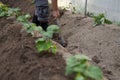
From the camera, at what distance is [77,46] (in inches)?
227

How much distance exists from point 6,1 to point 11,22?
428cm

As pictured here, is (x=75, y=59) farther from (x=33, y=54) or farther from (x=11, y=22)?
(x=11, y=22)

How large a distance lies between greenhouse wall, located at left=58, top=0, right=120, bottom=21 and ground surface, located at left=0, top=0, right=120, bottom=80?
0.58 metres

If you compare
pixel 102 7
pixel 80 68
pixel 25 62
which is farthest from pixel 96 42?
A: pixel 80 68

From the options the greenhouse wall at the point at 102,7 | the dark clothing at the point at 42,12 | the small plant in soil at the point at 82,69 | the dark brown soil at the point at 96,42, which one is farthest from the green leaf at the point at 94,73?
the greenhouse wall at the point at 102,7

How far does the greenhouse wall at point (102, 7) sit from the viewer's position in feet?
23.0

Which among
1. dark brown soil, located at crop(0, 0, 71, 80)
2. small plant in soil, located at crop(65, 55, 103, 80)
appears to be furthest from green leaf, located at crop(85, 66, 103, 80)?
dark brown soil, located at crop(0, 0, 71, 80)

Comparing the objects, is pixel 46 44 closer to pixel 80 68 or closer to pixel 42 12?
pixel 80 68

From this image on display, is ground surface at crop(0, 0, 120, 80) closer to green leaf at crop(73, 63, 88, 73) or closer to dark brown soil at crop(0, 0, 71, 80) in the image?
dark brown soil at crop(0, 0, 71, 80)

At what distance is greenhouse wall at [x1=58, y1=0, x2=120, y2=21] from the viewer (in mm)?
7002

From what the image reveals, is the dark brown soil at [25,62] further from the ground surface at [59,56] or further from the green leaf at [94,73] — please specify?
the green leaf at [94,73]

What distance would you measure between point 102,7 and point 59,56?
13.0ft

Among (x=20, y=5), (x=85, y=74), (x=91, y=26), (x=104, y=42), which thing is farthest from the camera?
(x=20, y=5)

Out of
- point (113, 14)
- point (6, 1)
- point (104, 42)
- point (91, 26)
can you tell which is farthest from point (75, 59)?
point (6, 1)
